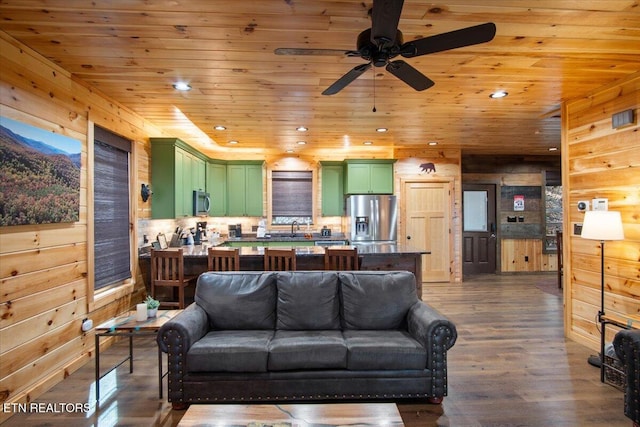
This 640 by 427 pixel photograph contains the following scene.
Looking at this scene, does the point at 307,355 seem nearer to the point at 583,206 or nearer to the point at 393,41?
the point at 393,41

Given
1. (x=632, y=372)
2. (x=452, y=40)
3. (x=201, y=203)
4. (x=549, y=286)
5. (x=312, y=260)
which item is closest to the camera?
(x=452, y=40)

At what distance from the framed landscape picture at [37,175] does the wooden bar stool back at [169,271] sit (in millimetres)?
1037

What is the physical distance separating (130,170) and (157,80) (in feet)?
4.78

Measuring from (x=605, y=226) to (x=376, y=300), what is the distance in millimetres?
2021

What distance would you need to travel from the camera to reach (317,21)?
219 centimetres

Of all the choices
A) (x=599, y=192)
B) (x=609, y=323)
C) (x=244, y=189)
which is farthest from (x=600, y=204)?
(x=244, y=189)

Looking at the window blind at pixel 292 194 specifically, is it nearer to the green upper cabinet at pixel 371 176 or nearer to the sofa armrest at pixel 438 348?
the green upper cabinet at pixel 371 176

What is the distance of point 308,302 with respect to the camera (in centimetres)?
288

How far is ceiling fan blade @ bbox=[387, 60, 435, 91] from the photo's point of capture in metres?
2.07

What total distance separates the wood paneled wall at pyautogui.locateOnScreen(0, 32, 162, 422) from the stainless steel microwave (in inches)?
82.3

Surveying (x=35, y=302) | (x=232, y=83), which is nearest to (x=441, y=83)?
(x=232, y=83)

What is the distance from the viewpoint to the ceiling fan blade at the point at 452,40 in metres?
1.71

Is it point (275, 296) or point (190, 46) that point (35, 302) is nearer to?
point (275, 296)

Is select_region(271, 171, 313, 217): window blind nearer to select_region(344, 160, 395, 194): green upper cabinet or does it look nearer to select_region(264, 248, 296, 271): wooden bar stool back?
select_region(344, 160, 395, 194): green upper cabinet
